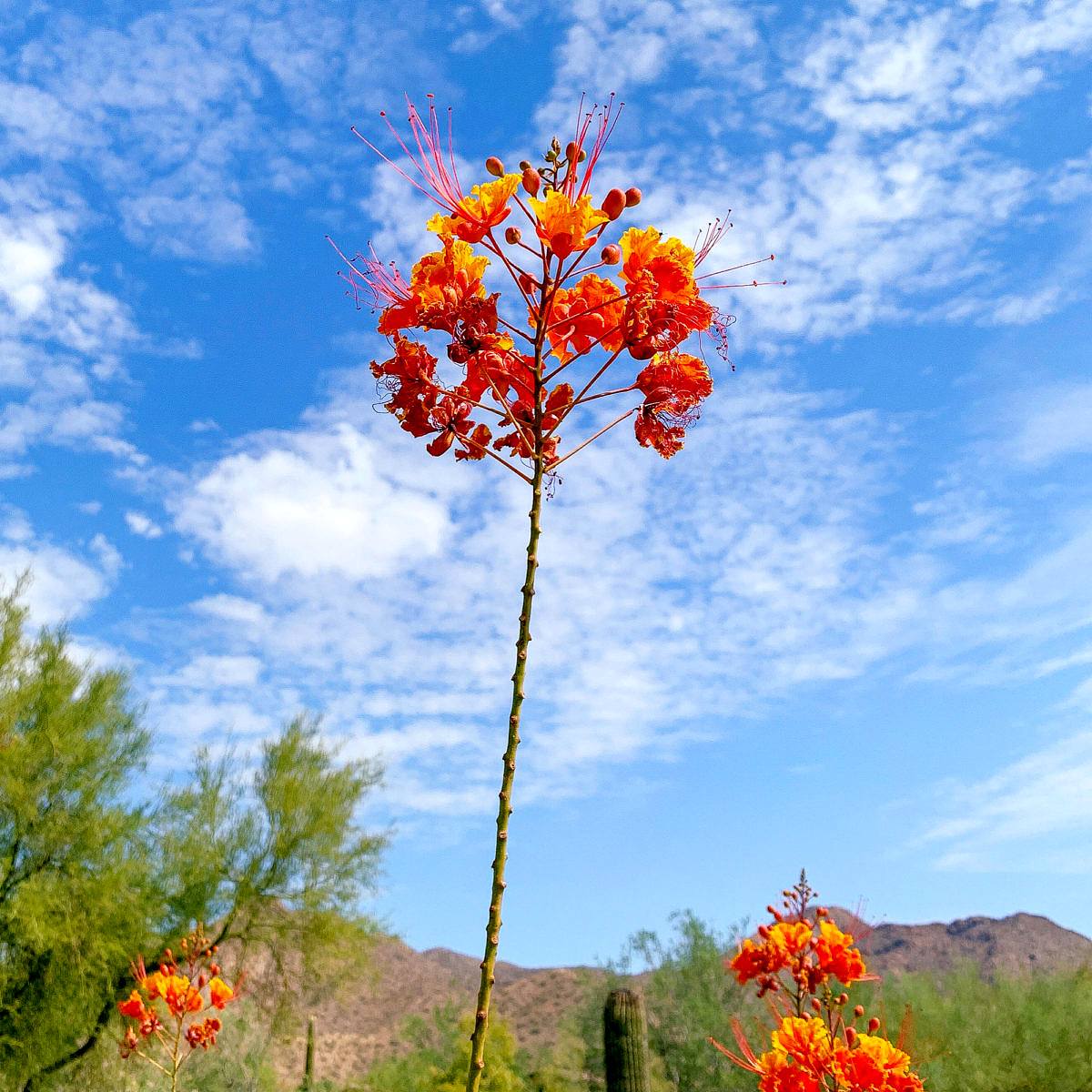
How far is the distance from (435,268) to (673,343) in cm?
67

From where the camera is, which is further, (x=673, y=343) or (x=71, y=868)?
(x=71, y=868)

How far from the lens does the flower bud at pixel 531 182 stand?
261 centimetres

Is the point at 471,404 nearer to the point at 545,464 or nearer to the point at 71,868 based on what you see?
the point at 545,464

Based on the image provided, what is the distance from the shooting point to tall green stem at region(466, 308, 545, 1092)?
1.97m

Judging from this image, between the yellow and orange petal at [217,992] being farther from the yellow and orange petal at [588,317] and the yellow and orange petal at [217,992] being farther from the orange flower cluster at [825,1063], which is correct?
the yellow and orange petal at [588,317]

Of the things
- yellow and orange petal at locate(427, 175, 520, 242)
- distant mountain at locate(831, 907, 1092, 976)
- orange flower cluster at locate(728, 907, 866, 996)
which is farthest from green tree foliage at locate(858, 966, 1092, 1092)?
distant mountain at locate(831, 907, 1092, 976)

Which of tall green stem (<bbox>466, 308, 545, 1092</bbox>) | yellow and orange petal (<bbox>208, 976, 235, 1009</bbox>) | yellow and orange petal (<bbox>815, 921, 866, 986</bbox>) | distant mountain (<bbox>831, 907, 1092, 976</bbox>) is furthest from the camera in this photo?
distant mountain (<bbox>831, 907, 1092, 976</bbox>)

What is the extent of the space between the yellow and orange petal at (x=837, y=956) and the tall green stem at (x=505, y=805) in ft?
8.98

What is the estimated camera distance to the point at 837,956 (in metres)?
4.45

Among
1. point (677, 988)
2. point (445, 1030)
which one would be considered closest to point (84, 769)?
point (445, 1030)

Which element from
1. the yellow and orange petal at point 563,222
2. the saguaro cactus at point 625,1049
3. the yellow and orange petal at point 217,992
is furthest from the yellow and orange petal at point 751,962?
the saguaro cactus at point 625,1049

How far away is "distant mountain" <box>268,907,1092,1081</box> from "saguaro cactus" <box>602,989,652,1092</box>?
17192 mm

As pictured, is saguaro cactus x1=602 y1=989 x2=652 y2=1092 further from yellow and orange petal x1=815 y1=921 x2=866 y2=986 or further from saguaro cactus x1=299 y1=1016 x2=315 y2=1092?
saguaro cactus x1=299 y1=1016 x2=315 y2=1092

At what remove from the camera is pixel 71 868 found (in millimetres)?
18391
